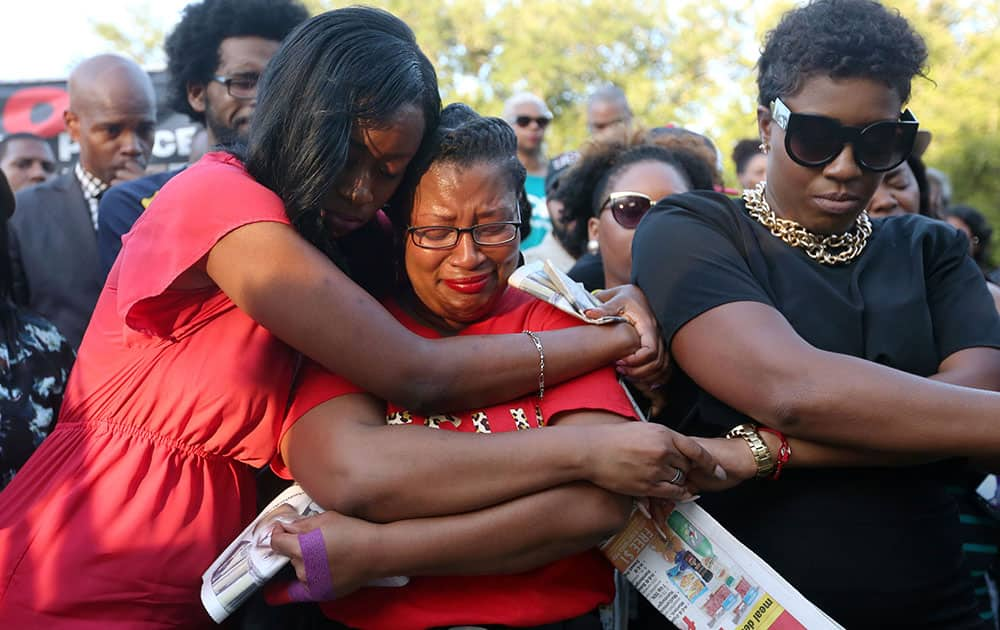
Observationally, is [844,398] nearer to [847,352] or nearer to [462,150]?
[847,352]

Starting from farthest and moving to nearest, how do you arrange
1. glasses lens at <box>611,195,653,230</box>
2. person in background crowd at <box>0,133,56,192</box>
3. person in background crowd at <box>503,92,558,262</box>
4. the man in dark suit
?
person in background crowd at <box>0,133,56,192</box> < person in background crowd at <box>503,92,558,262</box> < the man in dark suit < glasses lens at <box>611,195,653,230</box>

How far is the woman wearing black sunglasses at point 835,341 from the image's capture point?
242 centimetres

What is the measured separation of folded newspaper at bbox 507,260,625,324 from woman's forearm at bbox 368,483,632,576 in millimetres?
485

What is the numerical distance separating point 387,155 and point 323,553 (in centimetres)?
100

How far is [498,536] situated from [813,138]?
132 cm

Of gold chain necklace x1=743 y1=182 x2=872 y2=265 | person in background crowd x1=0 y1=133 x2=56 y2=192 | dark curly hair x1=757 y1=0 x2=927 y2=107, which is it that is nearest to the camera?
dark curly hair x1=757 y1=0 x2=927 y2=107

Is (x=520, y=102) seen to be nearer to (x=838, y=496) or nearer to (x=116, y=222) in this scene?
(x=116, y=222)

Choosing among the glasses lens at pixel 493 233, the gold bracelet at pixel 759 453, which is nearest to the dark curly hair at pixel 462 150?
the glasses lens at pixel 493 233

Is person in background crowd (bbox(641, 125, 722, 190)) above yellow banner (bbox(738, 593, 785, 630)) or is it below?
above

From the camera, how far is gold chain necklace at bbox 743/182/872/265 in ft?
9.02

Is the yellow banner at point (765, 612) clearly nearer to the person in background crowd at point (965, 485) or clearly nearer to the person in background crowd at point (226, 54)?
the person in background crowd at point (965, 485)

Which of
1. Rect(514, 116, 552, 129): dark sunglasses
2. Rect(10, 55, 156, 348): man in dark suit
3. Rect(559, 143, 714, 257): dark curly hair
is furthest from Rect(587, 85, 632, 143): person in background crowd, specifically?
Rect(10, 55, 156, 348): man in dark suit

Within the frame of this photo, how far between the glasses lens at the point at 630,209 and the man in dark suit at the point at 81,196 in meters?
2.21

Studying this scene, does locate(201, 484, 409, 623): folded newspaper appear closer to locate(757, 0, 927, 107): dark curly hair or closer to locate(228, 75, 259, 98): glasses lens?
locate(757, 0, 927, 107): dark curly hair
